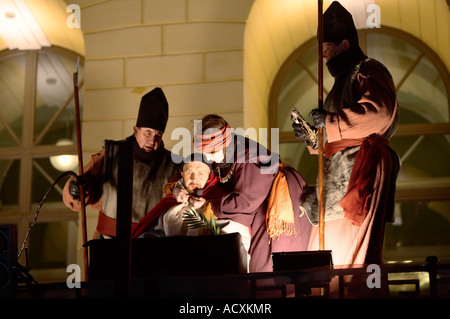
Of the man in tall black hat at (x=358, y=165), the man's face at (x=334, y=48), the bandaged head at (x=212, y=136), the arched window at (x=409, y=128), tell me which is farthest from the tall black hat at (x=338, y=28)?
the arched window at (x=409, y=128)

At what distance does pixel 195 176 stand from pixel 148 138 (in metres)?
0.73

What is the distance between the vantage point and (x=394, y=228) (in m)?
7.69

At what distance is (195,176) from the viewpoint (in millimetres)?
5766

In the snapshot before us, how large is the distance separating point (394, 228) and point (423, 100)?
1.02 meters

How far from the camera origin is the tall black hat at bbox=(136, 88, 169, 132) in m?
6.41

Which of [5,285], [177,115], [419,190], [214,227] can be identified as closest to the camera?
[5,285]

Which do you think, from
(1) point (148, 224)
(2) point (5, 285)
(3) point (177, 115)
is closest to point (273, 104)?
(3) point (177, 115)

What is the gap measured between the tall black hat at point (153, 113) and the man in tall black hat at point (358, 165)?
110 cm

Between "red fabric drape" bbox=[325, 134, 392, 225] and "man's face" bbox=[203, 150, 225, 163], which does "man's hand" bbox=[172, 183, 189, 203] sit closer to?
"man's face" bbox=[203, 150, 225, 163]

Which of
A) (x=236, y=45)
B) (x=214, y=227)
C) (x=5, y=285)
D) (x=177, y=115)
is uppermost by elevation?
(x=236, y=45)

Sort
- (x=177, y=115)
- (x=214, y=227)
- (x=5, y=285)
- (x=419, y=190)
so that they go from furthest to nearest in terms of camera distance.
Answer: (x=419, y=190)
(x=177, y=115)
(x=214, y=227)
(x=5, y=285)

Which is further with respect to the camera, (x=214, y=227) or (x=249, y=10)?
(x=249, y=10)

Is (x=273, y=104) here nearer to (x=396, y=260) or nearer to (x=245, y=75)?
(x=245, y=75)

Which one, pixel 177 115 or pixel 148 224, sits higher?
pixel 177 115
